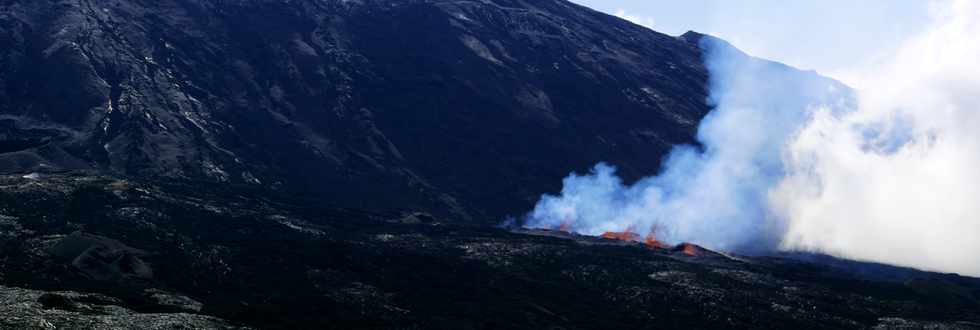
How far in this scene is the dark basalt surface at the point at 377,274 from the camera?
79.4 m

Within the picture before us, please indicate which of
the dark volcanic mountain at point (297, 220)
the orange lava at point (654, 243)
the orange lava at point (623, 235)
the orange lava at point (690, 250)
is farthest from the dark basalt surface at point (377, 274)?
the orange lava at point (623, 235)

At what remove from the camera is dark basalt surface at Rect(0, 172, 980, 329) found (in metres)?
79.4

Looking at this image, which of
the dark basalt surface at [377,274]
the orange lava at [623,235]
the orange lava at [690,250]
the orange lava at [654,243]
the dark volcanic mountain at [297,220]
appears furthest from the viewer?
the orange lava at [623,235]

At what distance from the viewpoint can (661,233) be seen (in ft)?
516

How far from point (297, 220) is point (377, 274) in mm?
29494

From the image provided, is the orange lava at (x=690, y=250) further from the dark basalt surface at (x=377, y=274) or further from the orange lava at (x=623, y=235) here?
the orange lava at (x=623, y=235)

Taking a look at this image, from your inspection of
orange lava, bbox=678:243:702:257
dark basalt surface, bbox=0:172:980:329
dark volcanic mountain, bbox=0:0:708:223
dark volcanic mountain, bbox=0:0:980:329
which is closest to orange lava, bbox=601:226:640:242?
dark volcanic mountain, bbox=0:0:980:329

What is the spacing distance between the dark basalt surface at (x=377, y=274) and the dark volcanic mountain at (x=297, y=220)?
377 mm

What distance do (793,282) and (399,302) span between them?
4599cm

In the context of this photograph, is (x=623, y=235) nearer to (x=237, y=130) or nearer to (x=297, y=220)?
(x=297, y=220)

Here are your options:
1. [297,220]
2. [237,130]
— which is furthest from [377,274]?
[237,130]

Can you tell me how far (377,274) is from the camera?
94.6 metres

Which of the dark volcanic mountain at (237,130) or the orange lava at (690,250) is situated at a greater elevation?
the dark volcanic mountain at (237,130)

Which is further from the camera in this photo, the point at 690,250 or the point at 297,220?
the point at 690,250
